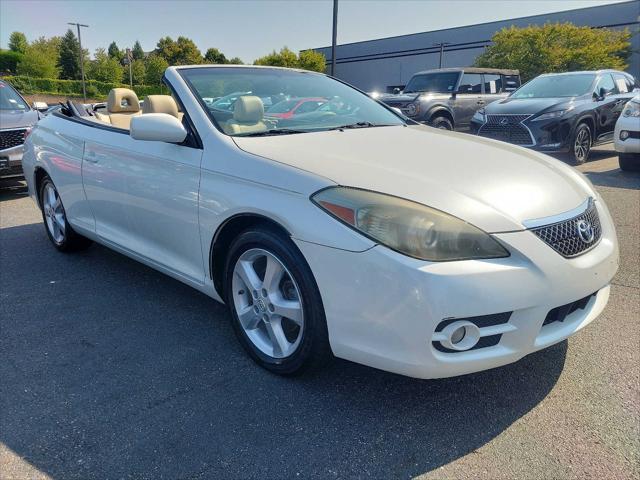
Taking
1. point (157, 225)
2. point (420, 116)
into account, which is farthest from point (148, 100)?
point (420, 116)

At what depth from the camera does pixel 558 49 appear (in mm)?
25422

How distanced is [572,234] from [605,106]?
860 cm

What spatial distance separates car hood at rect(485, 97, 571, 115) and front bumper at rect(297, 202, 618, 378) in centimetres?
745

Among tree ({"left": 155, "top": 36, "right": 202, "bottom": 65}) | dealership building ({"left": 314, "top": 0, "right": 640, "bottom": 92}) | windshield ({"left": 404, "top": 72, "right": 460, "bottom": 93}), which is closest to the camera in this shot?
windshield ({"left": 404, "top": 72, "right": 460, "bottom": 93})

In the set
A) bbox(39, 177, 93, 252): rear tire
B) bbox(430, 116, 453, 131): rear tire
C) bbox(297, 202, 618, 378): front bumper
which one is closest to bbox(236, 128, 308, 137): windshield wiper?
bbox(297, 202, 618, 378): front bumper

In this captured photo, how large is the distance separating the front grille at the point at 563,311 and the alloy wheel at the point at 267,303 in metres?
1.05

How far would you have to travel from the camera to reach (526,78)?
26.6 m

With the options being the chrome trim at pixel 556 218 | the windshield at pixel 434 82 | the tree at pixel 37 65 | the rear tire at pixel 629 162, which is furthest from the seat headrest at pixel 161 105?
the tree at pixel 37 65

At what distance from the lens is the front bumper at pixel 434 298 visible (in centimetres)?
191

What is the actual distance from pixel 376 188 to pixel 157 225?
151 centimetres

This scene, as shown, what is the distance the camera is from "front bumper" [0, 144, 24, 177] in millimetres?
7084

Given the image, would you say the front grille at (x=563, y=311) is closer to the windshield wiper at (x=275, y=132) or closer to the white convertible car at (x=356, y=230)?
the white convertible car at (x=356, y=230)

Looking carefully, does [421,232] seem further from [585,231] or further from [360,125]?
[360,125]

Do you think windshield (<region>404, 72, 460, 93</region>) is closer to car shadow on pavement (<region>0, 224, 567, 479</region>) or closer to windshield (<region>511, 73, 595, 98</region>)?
windshield (<region>511, 73, 595, 98</region>)
